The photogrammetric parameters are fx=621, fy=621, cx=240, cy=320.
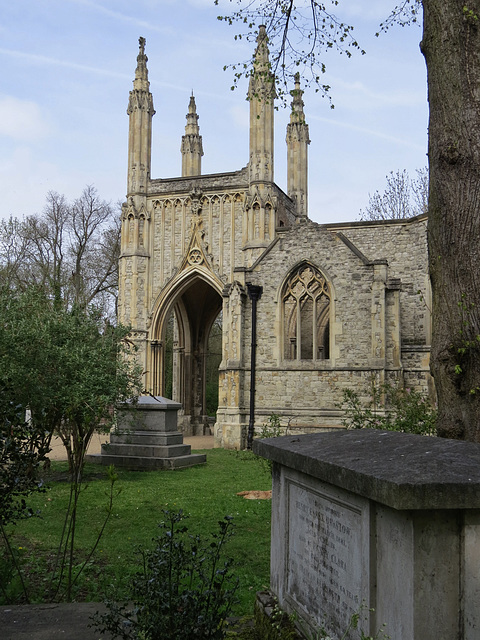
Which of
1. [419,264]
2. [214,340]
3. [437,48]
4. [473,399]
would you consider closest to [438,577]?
[473,399]

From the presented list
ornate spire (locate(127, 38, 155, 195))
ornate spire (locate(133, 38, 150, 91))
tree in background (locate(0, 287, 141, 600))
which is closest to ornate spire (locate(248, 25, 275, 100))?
ornate spire (locate(127, 38, 155, 195))

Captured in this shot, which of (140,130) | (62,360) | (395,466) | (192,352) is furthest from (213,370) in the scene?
(395,466)

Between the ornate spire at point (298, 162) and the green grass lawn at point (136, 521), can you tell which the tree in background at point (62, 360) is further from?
the ornate spire at point (298, 162)

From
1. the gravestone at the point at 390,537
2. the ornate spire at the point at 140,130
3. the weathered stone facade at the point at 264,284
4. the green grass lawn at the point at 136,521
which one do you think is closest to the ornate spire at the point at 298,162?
the weathered stone facade at the point at 264,284

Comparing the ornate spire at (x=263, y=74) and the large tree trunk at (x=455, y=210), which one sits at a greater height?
the ornate spire at (x=263, y=74)

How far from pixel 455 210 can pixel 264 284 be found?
45.6 ft

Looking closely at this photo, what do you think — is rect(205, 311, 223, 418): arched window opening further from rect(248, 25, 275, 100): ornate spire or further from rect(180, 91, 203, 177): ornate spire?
rect(248, 25, 275, 100): ornate spire

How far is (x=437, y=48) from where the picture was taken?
18.7ft

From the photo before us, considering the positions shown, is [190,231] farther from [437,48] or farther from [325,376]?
[437,48]

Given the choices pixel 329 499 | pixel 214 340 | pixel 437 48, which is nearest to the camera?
pixel 329 499

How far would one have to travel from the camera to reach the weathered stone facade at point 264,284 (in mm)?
18078

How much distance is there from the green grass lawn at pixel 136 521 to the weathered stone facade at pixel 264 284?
526 cm

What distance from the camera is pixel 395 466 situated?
264 centimetres

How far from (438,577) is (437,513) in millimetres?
244
